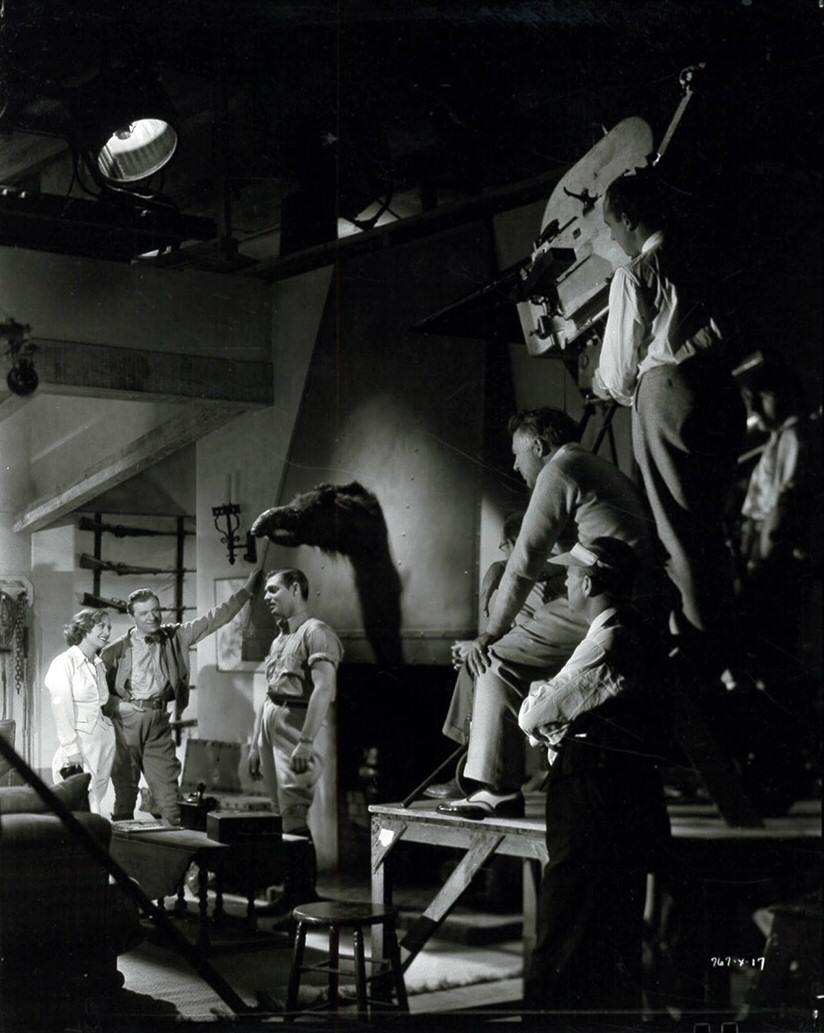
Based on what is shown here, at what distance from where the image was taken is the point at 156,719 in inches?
151

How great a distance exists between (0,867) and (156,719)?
59 cm

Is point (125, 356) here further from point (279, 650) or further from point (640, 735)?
point (640, 735)

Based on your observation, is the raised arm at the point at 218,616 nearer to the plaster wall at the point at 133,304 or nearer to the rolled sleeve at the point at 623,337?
the plaster wall at the point at 133,304

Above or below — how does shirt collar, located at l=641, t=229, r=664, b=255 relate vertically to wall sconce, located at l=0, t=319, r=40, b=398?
above

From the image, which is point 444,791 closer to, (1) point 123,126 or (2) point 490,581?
(2) point 490,581

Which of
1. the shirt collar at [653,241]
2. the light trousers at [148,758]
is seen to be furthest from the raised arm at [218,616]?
the shirt collar at [653,241]

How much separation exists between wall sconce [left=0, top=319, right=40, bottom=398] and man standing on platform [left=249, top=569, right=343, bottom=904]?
91 centimetres

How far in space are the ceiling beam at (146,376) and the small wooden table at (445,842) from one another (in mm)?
1365

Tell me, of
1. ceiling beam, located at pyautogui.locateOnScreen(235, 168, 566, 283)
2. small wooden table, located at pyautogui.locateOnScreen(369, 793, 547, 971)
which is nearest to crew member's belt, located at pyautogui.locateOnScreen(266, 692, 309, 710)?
small wooden table, located at pyautogui.locateOnScreen(369, 793, 547, 971)

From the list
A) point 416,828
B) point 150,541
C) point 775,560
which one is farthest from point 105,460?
point 775,560

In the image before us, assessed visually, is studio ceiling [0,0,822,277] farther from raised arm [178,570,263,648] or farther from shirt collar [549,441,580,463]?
raised arm [178,570,263,648]

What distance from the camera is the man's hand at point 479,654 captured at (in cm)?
393

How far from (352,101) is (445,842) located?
2302mm

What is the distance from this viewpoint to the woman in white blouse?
375cm
